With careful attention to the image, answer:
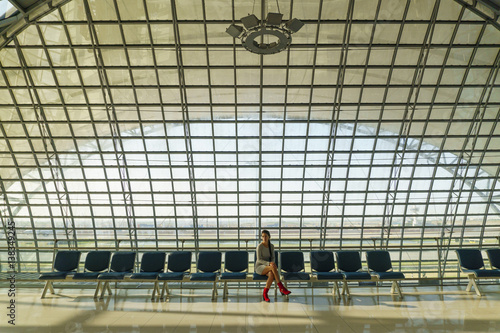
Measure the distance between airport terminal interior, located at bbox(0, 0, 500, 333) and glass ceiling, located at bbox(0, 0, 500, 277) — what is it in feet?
0.22

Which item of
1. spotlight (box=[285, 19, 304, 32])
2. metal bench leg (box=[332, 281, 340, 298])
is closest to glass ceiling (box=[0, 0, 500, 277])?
metal bench leg (box=[332, 281, 340, 298])

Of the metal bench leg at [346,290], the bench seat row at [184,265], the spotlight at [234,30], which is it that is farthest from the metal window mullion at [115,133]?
the metal bench leg at [346,290]

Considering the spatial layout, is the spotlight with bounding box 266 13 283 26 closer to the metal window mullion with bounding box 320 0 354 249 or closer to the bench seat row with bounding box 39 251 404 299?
the metal window mullion with bounding box 320 0 354 249

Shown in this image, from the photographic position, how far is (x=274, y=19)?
9742mm

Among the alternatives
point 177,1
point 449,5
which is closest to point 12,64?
point 177,1

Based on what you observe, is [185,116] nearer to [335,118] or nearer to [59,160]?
[59,160]

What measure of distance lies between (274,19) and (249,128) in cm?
644

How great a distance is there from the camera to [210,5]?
1301cm

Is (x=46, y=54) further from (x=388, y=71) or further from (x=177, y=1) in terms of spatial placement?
(x=388, y=71)

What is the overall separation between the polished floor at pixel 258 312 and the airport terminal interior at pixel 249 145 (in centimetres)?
15

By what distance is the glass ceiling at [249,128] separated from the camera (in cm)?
1354

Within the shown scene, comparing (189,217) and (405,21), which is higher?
(405,21)

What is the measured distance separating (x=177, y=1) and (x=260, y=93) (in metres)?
4.77

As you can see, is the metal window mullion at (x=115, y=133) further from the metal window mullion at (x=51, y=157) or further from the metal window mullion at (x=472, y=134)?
the metal window mullion at (x=472, y=134)
